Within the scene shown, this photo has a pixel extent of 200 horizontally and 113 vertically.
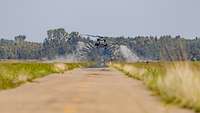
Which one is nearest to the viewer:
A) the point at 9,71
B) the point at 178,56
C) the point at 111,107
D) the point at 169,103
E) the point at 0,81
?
the point at 111,107

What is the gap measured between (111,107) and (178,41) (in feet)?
18.3

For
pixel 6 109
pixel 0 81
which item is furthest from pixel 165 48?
pixel 0 81

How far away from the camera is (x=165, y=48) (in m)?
20.4

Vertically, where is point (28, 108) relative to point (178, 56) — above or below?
below

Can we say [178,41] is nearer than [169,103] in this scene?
No

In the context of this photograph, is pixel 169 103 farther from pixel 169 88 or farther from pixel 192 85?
pixel 169 88

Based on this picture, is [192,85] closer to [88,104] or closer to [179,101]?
[179,101]

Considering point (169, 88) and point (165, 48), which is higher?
point (165, 48)

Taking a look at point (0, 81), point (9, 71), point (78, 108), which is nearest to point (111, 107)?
point (78, 108)

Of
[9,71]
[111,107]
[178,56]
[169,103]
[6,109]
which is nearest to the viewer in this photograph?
[6,109]

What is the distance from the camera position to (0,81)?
2766cm

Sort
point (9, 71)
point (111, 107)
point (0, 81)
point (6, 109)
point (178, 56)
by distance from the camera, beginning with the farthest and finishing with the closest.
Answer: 1. point (9, 71)
2. point (0, 81)
3. point (178, 56)
4. point (111, 107)
5. point (6, 109)

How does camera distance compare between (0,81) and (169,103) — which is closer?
(169,103)

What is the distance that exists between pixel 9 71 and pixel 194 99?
67.5 ft
